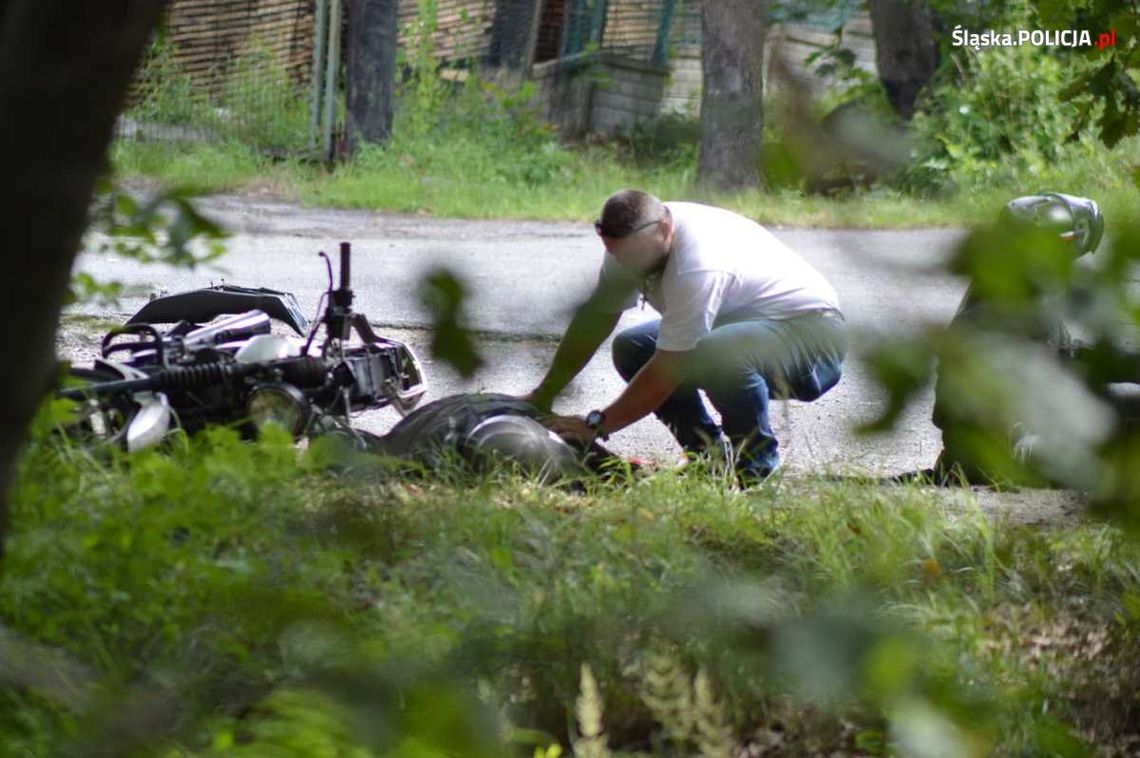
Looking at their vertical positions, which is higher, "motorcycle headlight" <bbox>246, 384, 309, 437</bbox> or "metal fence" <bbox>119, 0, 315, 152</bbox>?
"motorcycle headlight" <bbox>246, 384, 309, 437</bbox>

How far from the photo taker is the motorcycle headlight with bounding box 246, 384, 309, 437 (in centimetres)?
441

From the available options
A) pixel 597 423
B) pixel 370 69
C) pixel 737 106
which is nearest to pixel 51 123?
pixel 737 106

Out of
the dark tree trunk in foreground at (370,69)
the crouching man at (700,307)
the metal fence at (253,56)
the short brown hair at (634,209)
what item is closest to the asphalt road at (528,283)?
the crouching man at (700,307)

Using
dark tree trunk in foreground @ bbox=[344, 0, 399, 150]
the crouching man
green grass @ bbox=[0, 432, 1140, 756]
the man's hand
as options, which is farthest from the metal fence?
green grass @ bbox=[0, 432, 1140, 756]

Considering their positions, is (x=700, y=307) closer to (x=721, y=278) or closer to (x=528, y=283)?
(x=721, y=278)

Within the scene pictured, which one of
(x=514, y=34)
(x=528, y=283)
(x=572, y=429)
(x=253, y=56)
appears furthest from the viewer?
(x=514, y=34)

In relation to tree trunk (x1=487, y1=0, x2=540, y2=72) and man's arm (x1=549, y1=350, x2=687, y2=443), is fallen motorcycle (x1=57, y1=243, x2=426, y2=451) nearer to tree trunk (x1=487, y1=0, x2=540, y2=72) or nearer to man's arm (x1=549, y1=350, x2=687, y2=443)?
man's arm (x1=549, y1=350, x2=687, y2=443)

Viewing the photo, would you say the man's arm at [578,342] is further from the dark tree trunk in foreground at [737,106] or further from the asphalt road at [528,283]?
the dark tree trunk in foreground at [737,106]

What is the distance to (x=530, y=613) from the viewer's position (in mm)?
1730

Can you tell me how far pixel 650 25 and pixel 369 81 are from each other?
3926 millimetres

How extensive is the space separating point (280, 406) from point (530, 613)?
2894 millimetres

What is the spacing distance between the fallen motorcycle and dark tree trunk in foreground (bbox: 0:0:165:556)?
3203mm

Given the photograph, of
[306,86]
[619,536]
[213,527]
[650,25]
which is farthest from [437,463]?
[650,25]

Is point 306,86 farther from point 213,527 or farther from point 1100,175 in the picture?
point 1100,175
